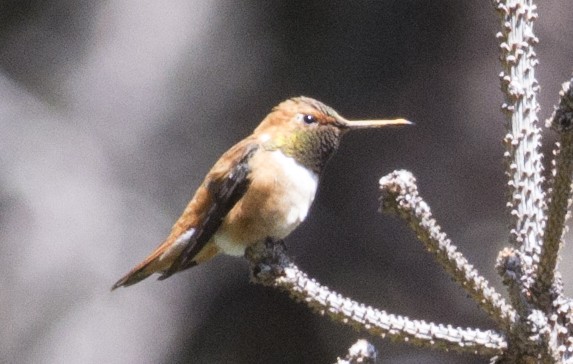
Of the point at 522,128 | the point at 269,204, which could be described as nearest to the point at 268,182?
the point at 269,204

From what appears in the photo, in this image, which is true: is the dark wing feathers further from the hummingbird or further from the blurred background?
the blurred background

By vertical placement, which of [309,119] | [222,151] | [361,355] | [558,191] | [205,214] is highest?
[222,151]

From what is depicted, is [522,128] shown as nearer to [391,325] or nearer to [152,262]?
[391,325]

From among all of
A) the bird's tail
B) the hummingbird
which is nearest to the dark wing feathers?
the hummingbird

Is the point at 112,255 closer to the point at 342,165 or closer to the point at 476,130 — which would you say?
the point at 342,165

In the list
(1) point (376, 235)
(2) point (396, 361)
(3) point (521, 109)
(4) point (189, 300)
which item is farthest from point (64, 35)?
(3) point (521, 109)

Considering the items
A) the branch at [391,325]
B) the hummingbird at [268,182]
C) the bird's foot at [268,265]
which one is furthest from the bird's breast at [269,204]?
the branch at [391,325]
